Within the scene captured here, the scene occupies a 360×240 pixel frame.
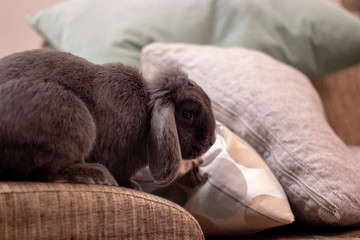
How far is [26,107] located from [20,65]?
0.26 ft

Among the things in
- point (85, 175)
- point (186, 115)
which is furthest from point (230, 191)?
point (85, 175)

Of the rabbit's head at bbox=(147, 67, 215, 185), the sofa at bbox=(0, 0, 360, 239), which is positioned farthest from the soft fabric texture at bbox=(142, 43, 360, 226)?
the rabbit's head at bbox=(147, 67, 215, 185)

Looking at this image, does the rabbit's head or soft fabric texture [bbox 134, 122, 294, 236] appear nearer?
the rabbit's head

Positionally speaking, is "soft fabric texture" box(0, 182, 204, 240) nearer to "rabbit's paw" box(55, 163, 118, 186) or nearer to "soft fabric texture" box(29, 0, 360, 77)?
"rabbit's paw" box(55, 163, 118, 186)

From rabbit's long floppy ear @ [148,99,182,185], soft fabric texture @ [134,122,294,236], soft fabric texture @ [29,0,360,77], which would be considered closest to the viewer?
rabbit's long floppy ear @ [148,99,182,185]

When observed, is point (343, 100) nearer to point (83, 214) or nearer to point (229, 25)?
point (229, 25)

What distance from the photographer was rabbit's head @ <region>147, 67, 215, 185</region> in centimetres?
71

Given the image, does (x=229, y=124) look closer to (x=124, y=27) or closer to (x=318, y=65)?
(x=124, y=27)

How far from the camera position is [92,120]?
67cm

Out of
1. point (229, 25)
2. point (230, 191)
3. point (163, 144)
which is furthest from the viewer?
point (229, 25)

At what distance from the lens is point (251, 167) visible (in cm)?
90

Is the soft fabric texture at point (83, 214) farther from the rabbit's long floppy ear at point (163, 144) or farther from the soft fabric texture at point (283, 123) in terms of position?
the soft fabric texture at point (283, 123)

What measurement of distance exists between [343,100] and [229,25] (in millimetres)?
501

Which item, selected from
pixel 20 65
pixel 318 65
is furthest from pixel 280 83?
pixel 20 65
